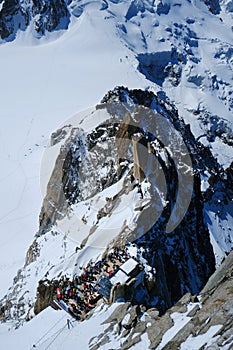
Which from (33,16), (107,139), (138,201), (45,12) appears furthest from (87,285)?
(33,16)

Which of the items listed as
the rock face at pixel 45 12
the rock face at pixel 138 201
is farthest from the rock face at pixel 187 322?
the rock face at pixel 45 12

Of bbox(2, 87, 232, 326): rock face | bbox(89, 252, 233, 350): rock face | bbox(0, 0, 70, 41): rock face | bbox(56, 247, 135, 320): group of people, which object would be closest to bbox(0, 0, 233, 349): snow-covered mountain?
bbox(2, 87, 232, 326): rock face

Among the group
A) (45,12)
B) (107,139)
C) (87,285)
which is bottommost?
(87,285)

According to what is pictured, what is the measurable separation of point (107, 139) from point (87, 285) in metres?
24.6

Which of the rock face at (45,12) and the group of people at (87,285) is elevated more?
the rock face at (45,12)

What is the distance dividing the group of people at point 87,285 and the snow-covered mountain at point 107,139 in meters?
1.02

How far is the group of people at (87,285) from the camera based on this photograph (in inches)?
935

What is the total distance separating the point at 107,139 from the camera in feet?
157

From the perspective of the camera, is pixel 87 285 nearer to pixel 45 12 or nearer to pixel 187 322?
pixel 187 322

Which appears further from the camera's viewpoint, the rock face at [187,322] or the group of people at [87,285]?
the group of people at [87,285]

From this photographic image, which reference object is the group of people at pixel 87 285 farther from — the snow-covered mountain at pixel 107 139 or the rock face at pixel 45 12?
the rock face at pixel 45 12

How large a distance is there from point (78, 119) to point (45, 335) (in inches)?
1683

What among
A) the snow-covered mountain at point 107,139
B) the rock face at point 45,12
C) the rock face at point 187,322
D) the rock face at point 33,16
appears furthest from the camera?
the rock face at point 33,16

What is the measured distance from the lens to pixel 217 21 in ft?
393
